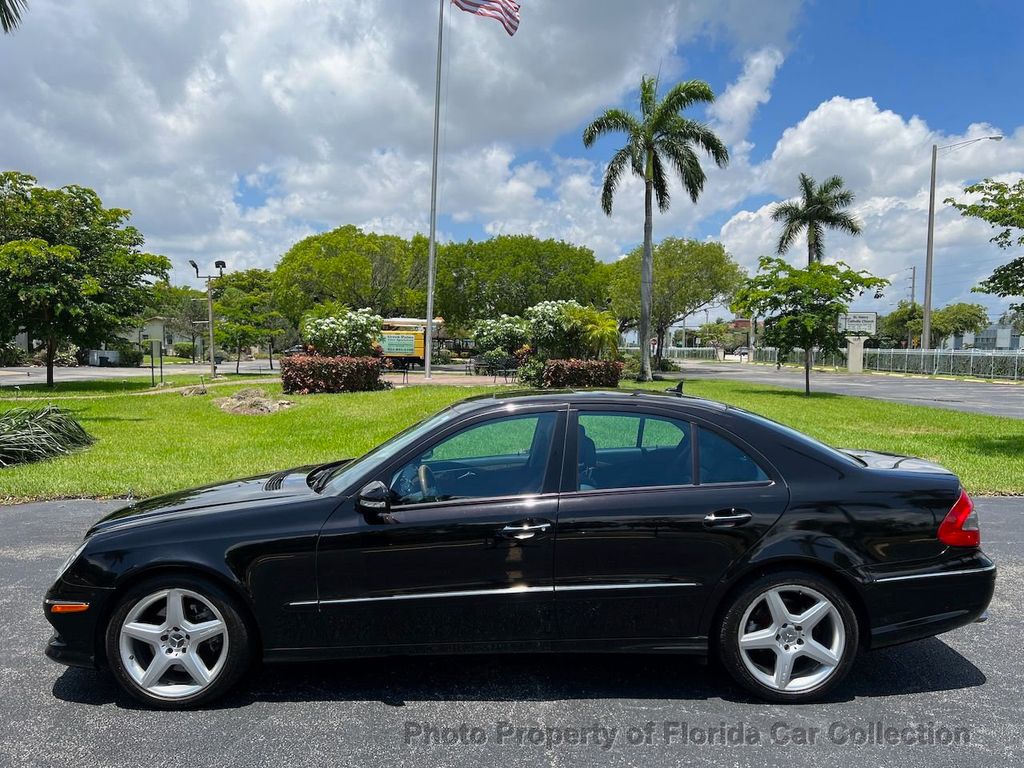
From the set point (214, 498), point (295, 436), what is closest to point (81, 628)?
point (214, 498)

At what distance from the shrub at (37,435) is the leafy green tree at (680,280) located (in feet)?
124

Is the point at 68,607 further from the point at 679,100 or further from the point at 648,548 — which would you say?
the point at 679,100

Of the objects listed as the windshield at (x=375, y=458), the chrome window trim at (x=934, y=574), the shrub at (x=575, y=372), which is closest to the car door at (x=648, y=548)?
the chrome window trim at (x=934, y=574)

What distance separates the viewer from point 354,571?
3.23 metres

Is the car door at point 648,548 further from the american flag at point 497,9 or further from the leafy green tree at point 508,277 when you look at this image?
the leafy green tree at point 508,277

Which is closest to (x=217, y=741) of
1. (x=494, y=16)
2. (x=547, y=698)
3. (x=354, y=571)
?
(x=354, y=571)

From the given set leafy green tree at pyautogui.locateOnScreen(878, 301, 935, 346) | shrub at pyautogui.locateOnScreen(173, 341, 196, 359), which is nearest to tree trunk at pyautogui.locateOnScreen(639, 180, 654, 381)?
shrub at pyautogui.locateOnScreen(173, 341, 196, 359)

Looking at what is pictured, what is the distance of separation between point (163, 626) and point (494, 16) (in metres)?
22.2

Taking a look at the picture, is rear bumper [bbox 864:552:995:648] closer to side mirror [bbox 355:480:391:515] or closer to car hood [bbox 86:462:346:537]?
side mirror [bbox 355:480:391:515]

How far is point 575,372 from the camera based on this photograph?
20.1 metres

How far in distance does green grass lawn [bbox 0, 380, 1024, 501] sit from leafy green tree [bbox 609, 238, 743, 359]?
24.9 m

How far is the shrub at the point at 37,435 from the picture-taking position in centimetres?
961

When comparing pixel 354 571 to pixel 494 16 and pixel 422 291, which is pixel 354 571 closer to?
pixel 494 16

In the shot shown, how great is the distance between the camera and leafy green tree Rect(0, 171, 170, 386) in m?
22.1
